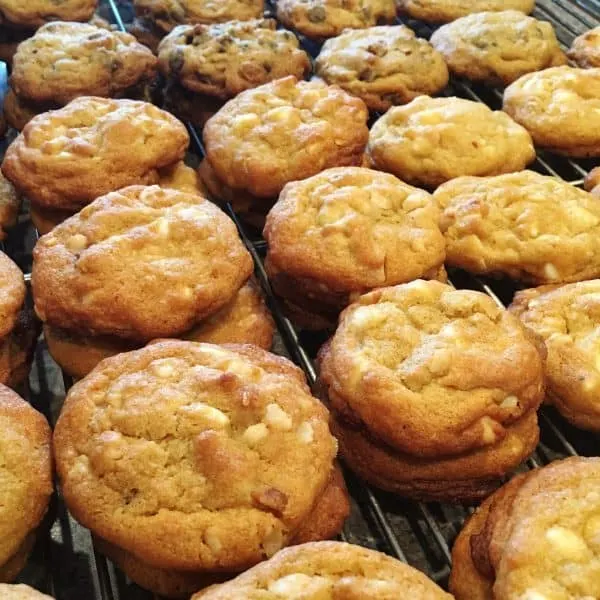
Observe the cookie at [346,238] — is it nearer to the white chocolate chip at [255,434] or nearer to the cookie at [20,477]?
the white chocolate chip at [255,434]

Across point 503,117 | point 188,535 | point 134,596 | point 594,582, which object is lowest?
point 134,596

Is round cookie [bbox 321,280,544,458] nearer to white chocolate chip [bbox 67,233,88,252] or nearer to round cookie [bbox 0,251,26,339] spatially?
white chocolate chip [bbox 67,233,88,252]

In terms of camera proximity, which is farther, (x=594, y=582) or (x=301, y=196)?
(x=301, y=196)

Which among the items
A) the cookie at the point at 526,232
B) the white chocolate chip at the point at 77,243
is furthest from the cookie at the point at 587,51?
the white chocolate chip at the point at 77,243

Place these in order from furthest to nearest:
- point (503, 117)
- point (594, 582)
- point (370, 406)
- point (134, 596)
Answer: point (503, 117), point (134, 596), point (370, 406), point (594, 582)

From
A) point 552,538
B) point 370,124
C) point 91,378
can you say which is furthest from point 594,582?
point 370,124

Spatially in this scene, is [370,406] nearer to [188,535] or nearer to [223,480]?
[223,480]
